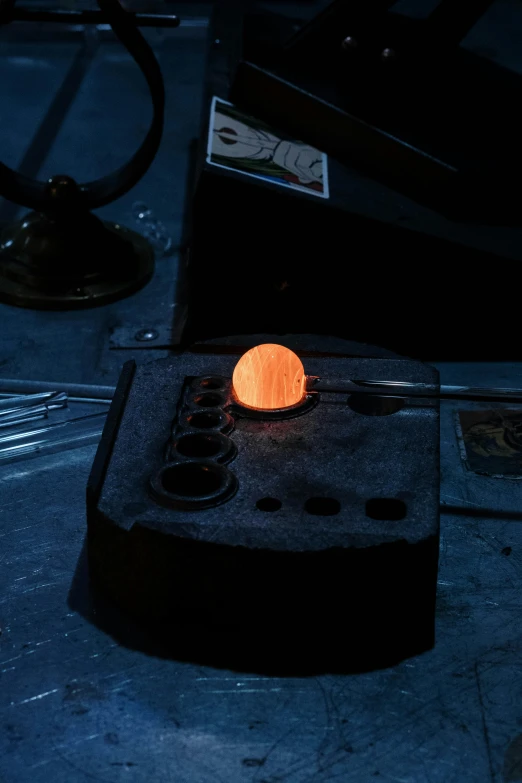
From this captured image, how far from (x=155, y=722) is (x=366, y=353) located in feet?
1.90

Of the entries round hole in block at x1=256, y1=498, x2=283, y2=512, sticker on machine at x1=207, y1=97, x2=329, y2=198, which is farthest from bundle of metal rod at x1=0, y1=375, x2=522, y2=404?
sticker on machine at x1=207, y1=97, x2=329, y2=198

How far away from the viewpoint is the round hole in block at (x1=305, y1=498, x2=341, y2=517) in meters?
0.95

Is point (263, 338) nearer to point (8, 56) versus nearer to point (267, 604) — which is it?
point (267, 604)

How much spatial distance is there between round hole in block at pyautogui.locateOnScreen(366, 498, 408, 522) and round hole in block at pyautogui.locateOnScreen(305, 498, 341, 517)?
0.03 metres

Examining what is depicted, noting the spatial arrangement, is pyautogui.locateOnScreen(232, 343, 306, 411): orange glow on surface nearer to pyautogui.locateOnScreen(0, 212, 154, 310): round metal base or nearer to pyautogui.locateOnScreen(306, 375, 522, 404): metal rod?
pyautogui.locateOnScreen(306, 375, 522, 404): metal rod

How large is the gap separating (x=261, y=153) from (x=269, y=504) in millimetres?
826

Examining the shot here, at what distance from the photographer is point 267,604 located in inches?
34.7

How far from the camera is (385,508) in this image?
946 mm

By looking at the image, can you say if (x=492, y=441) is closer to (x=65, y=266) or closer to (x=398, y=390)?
(x=398, y=390)

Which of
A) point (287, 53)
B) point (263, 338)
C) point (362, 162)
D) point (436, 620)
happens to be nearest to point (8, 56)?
point (287, 53)

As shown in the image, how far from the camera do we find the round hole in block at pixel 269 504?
3.07ft

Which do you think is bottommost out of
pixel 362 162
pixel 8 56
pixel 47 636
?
pixel 8 56

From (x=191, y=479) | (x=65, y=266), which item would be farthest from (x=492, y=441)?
(x=65, y=266)

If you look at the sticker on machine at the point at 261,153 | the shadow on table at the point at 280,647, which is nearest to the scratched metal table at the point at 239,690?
the shadow on table at the point at 280,647
